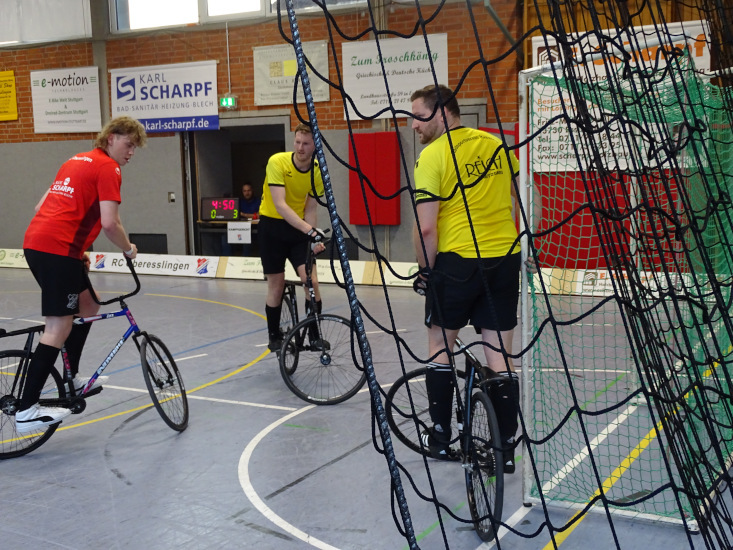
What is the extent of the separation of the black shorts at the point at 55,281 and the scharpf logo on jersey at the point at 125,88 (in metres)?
9.65

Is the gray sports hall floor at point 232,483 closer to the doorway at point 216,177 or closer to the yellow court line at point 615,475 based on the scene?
the yellow court line at point 615,475

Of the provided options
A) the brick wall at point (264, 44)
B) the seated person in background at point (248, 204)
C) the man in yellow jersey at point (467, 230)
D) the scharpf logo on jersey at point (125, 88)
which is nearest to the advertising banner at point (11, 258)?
Result: the brick wall at point (264, 44)

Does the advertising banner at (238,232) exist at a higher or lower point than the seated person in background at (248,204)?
lower

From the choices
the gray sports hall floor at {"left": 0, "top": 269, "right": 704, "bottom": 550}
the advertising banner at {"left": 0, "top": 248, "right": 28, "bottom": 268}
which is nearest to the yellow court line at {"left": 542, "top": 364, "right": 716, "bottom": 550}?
the gray sports hall floor at {"left": 0, "top": 269, "right": 704, "bottom": 550}

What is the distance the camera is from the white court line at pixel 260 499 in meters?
2.83

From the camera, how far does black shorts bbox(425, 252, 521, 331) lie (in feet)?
9.54

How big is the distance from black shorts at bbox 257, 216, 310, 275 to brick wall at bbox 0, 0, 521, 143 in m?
4.45

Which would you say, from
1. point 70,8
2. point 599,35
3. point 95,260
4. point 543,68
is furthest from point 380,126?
point 599,35

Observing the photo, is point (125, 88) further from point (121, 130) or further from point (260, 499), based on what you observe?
point (260, 499)

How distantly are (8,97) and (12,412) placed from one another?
11.8 meters

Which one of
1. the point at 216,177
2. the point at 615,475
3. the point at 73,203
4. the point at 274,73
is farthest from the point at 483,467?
the point at 216,177

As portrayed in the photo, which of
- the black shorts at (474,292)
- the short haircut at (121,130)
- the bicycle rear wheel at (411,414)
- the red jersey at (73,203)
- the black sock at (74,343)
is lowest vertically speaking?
the bicycle rear wheel at (411,414)

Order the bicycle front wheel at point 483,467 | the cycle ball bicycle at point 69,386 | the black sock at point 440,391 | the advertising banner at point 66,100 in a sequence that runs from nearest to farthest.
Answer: the bicycle front wheel at point 483,467, the black sock at point 440,391, the cycle ball bicycle at point 69,386, the advertising banner at point 66,100

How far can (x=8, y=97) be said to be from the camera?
44.7 feet
